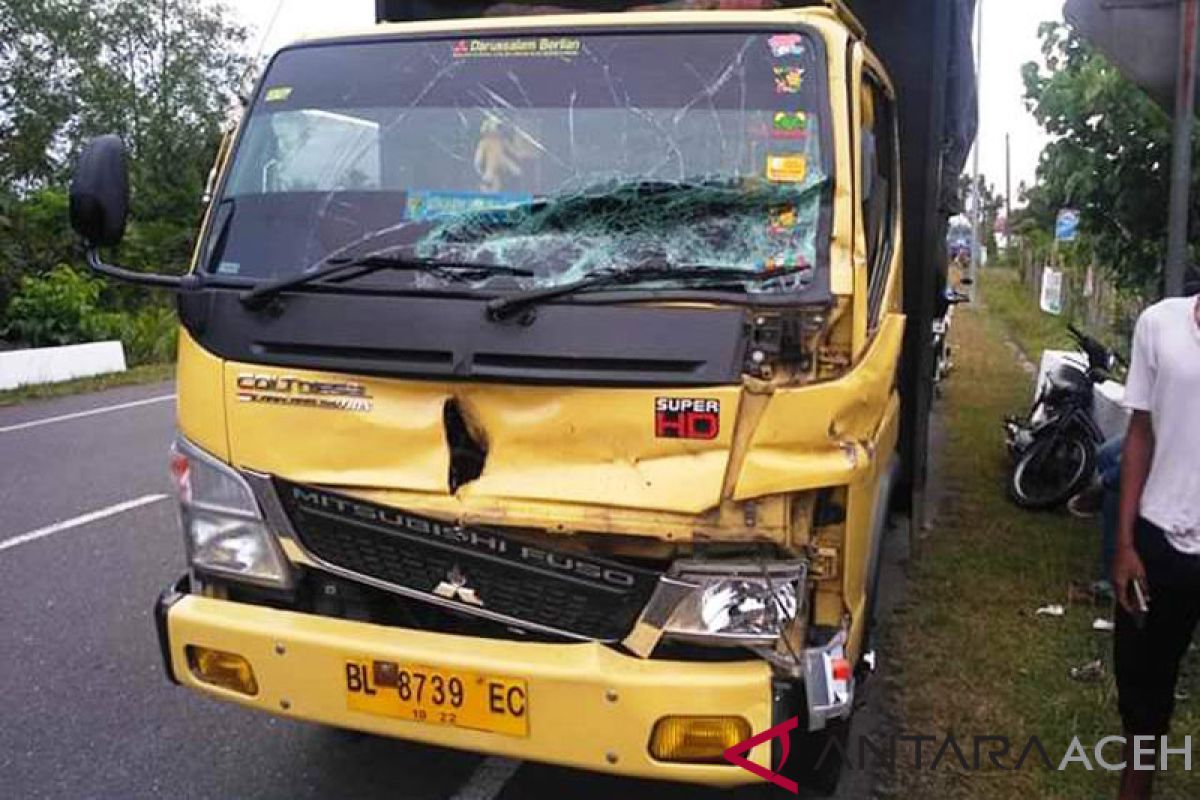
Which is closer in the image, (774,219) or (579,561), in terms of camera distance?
(579,561)

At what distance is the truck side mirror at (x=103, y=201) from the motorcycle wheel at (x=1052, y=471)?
565 centimetres

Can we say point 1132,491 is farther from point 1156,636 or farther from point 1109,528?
point 1109,528

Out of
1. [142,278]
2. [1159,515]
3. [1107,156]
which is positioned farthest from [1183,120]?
[1107,156]

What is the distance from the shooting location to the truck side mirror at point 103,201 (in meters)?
3.31

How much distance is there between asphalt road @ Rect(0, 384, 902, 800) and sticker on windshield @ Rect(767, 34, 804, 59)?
90.2 inches

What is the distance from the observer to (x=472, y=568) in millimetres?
2852

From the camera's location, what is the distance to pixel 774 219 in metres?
3.02

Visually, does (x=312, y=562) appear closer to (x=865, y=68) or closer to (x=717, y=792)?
(x=717, y=792)

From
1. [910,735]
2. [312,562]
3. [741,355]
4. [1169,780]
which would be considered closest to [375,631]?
[312,562]

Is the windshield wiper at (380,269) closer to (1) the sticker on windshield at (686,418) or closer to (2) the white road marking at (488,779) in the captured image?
(1) the sticker on windshield at (686,418)

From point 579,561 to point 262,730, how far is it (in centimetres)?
180

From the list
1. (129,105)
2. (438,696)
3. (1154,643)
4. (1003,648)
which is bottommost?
(1003,648)

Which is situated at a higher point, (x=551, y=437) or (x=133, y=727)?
(x=551, y=437)

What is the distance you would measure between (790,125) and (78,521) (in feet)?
17.2
